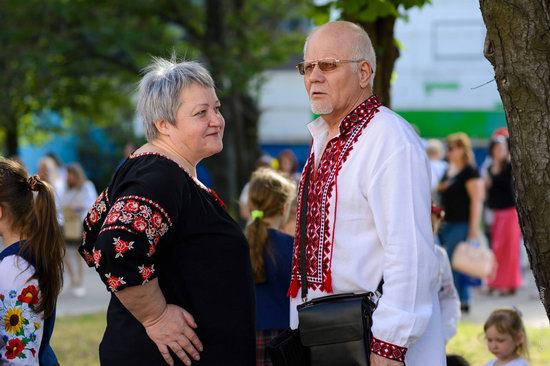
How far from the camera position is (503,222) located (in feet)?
36.1

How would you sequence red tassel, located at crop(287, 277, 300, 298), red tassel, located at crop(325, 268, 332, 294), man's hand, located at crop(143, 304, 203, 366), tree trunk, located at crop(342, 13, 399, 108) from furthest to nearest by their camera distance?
tree trunk, located at crop(342, 13, 399, 108) → red tassel, located at crop(287, 277, 300, 298) → red tassel, located at crop(325, 268, 332, 294) → man's hand, located at crop(143, 304, 203, 366)

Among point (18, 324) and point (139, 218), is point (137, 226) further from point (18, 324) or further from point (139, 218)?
point (18, 324)

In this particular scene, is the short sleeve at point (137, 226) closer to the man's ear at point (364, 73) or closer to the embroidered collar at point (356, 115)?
the embroidered collar at point (356, 115)

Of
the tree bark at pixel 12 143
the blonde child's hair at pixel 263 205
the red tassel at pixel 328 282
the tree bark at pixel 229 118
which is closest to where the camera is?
the red tassel at pixel 328 282

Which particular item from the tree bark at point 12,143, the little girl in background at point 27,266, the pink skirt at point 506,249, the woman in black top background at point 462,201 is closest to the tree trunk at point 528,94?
the little girl in background at point 27,266

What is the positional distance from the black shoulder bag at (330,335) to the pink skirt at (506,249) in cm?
802

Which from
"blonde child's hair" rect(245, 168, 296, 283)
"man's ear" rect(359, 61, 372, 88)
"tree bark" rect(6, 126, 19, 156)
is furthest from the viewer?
"tree bark" rect(6, 126, 19, 156)

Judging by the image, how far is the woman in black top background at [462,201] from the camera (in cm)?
975

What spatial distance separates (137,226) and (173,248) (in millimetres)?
234

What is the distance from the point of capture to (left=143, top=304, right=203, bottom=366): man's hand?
10.6ft

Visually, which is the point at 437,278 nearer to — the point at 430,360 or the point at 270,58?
the point at 430,360

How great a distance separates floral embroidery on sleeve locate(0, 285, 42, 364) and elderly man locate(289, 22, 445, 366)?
1066mm

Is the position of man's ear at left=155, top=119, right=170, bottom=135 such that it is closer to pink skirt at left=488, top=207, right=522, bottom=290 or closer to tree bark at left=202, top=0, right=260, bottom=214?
pink skirt at left=488, top=207, right=522, bottom=290

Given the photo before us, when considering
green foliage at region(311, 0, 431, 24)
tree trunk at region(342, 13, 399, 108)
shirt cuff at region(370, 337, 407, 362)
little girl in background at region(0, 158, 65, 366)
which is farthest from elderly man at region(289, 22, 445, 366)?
tree trunk at region(342, 13, 399, 108)
